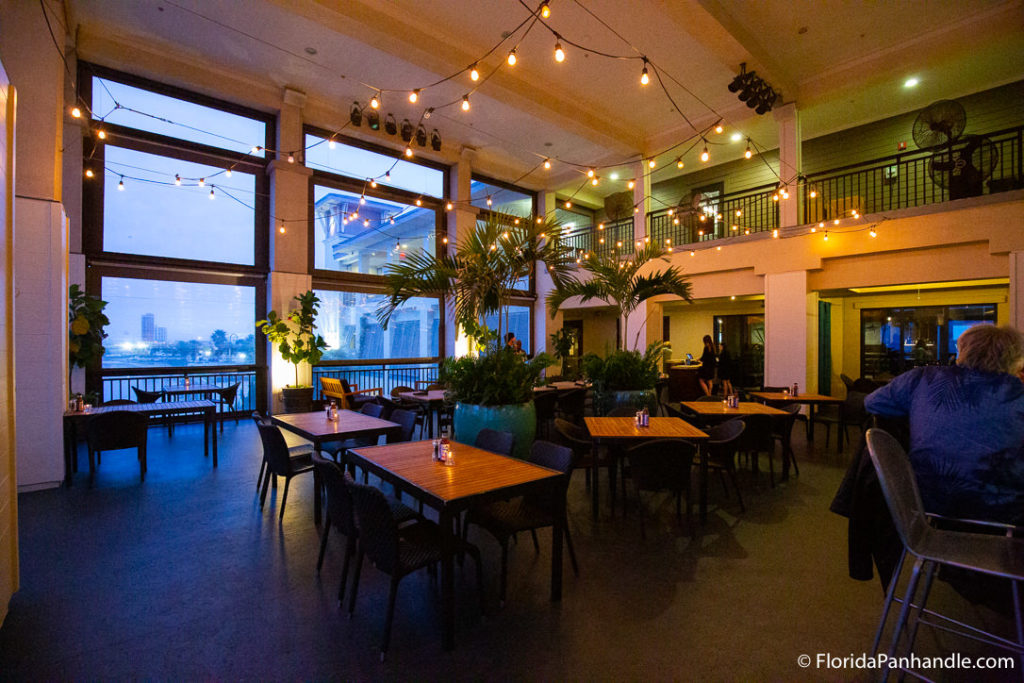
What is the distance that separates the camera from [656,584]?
2.74 meters

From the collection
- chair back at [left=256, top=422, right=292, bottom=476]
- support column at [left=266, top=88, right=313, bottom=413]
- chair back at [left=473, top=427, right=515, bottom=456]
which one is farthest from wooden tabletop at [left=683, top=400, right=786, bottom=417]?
support column at [left=266, top=88, right=313, bottom=413]

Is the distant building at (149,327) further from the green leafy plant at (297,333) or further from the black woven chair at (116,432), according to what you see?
the black woven chair at (116,432)

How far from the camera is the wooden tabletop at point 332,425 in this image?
376 centimetres

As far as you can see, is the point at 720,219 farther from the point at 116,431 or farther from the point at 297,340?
the point at 116,431

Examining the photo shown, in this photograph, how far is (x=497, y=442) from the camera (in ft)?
11.2

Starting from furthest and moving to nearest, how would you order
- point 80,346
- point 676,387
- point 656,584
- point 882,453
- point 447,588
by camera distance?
point 676,387 < point 80,346 < point 656,584 < point 447,588 < point 882,453

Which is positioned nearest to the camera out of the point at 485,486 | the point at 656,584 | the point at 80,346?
the point at 485,486

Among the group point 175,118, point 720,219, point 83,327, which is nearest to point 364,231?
point 175,118

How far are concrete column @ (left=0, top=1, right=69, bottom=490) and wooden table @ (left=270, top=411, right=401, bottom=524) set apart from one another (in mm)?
2188

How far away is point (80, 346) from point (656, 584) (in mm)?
7157

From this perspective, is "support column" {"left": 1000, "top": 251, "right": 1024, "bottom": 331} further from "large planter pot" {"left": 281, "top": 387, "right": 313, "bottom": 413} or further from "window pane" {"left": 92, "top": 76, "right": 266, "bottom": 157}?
"window pane" {"left": 92, "top": 76, "right": 266, "bottom": 157}

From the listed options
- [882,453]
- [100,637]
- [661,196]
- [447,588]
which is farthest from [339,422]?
[661,196]

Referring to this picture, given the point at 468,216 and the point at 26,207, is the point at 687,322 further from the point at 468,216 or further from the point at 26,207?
the point at 26,207

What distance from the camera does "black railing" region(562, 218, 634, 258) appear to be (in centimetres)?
1215
